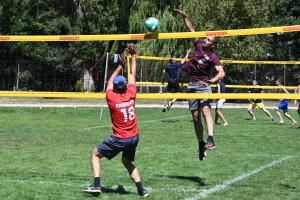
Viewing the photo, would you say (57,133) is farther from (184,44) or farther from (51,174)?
(184,44)

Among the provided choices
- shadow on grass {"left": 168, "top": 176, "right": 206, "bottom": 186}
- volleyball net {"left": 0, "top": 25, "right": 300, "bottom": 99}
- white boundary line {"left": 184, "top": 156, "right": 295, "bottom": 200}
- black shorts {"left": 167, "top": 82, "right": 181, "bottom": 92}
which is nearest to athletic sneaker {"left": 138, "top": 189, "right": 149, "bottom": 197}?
white boundary line {"left": 184, "top": 156, "right": 295, "bottom": 200}

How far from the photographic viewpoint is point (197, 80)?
11.3m

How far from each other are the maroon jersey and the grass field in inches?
67.9

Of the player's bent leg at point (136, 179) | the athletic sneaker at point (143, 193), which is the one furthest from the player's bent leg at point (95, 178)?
the athletic sneaker at point (143, 193)

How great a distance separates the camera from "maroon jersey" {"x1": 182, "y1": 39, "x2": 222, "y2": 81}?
435 inches

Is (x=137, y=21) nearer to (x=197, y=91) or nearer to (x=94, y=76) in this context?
(x=94, y=76)

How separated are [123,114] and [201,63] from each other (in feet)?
8.29

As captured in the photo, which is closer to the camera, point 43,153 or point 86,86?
point 43,153

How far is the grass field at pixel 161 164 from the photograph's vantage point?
959cm

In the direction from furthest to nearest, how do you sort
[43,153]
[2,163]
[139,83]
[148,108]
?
[148,108]
[139,83]
[43,153]
[2,163]

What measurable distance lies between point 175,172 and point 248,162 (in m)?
1.97

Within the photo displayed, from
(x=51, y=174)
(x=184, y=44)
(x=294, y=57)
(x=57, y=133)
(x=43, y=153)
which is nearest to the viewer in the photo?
(x=51, y=174)

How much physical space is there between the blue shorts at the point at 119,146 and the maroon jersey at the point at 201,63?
2443mm

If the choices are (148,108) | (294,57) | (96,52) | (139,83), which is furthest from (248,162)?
(294,57)
